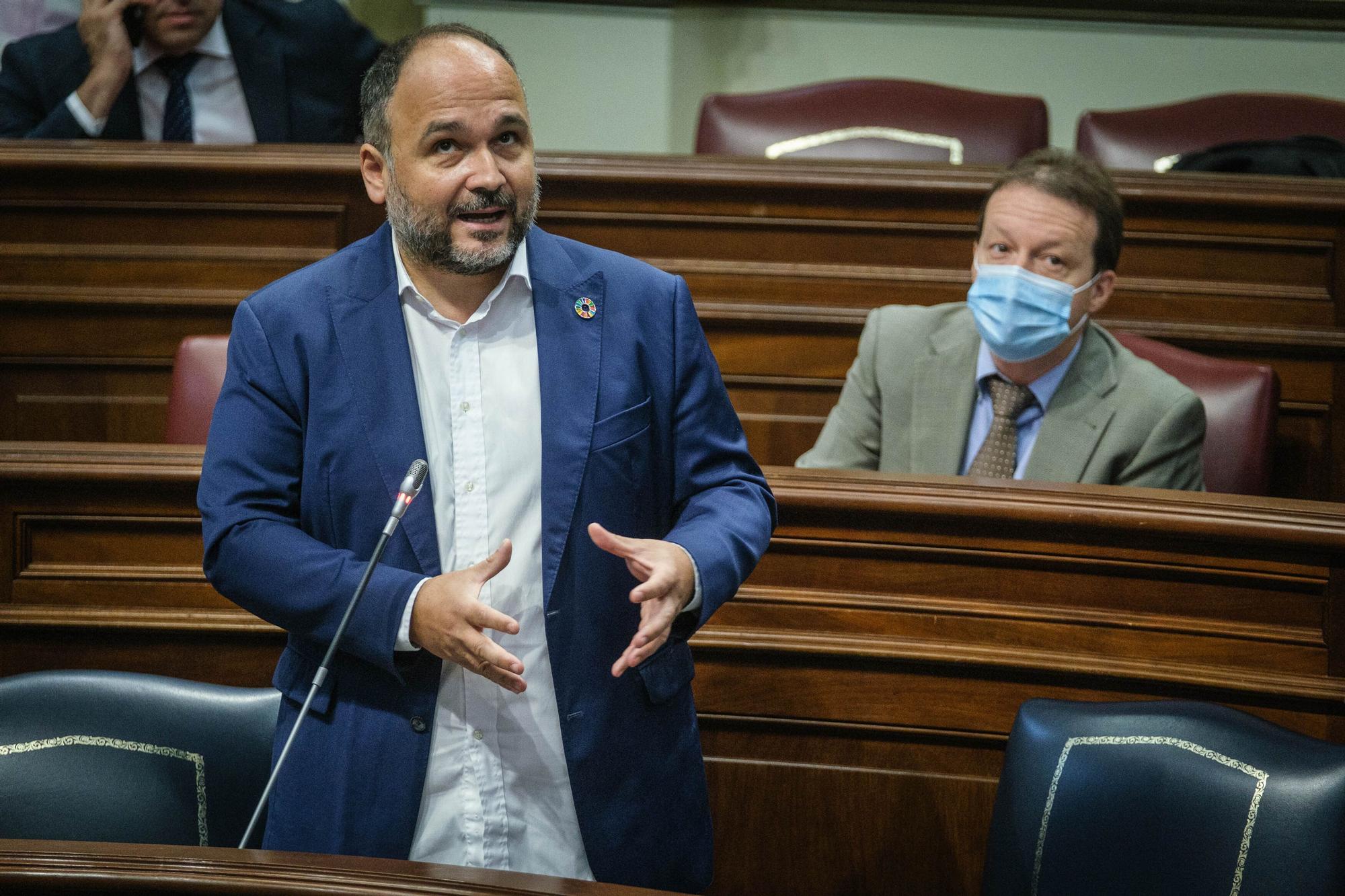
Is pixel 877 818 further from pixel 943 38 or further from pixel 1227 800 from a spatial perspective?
pixel 943 38

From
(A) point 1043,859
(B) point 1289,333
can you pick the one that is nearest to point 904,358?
(B) point 1289,333

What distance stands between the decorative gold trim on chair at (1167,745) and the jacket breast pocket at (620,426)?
0.50 meters

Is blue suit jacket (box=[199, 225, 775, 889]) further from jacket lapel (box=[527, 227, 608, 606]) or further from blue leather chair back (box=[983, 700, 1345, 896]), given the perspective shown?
blue leather chair back (box=[983, 700, 1345, 896])

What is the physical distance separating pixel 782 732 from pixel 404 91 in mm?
869

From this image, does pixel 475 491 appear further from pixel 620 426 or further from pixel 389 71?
pixel 389 71

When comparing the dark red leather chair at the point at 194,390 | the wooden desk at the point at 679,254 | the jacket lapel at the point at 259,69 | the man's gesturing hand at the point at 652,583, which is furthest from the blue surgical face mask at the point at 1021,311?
the jacket lapel at the point at 259,69

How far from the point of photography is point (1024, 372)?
202 centimetres

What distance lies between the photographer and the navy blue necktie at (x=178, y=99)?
269cm

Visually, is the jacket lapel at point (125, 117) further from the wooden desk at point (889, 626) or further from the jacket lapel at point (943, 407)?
the jacket lapel at point (943, 407)

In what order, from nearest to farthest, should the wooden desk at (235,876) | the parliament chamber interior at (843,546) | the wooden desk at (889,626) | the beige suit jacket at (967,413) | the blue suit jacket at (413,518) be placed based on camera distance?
the wooden desk at (235,876), the blue suit jacket at (413,518), the parliament chamber interior at (843,546), the wooden desk at (889,626), the beige suit jacket at (967,413)

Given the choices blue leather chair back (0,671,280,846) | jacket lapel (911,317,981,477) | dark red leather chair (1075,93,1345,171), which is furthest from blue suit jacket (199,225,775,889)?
dark red leather chair (1075,93,1345,171)

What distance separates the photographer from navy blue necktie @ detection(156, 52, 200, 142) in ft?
8.84

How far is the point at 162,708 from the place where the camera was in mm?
1257

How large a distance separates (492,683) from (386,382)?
276 mm
